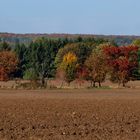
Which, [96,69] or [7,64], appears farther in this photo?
[7,64]

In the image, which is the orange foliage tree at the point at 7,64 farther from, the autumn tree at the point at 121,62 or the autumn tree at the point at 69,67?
the autumn tree at the point at 121,62

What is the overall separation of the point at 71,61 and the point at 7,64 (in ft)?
48.4

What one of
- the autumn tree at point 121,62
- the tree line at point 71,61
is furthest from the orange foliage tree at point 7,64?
the autumn tree at point 121,62

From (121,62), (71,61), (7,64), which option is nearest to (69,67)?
(71,61)

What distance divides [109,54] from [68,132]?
351 feet

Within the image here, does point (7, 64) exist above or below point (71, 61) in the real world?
below

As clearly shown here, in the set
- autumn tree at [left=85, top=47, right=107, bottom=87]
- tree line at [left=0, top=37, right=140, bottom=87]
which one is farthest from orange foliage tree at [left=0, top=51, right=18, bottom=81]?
autumn tree at [left=85, top=47, right=107, bottom=87]

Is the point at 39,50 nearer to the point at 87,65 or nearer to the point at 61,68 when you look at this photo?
the point at 61,68

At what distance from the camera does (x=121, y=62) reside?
4921 inches

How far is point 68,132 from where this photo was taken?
23844mm

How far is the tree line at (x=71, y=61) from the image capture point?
12438 centimetres

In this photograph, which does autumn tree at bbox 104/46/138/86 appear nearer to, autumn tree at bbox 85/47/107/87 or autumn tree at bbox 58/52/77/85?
autumn tree at bbox 85/47/107/87

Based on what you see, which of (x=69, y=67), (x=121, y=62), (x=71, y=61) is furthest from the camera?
(x=71, y=61)

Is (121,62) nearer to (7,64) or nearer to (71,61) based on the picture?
(71,61)
